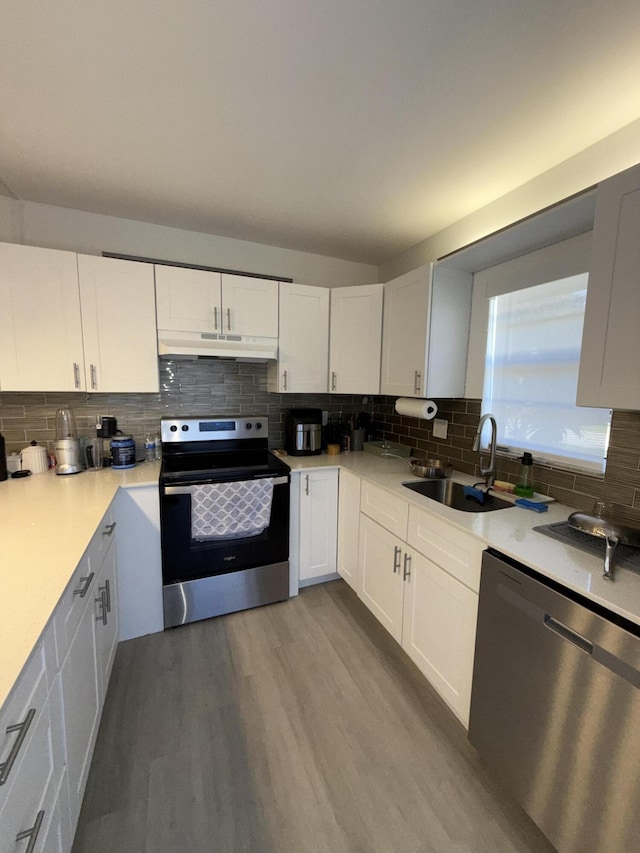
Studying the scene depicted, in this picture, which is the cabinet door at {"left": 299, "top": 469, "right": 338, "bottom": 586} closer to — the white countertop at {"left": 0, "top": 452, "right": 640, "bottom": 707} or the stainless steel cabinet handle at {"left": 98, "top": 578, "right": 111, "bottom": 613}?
the white countertop at {"left": 0, "top": 452, "right": 640, "bottom": 707}

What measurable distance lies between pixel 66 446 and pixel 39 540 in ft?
3.19

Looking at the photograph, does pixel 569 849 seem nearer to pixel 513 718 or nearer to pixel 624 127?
pixel 513 718

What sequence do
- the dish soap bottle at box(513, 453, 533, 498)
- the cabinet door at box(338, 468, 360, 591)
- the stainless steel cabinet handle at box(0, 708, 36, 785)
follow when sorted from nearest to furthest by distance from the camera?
the stainless steel cabinet handle at box(0, 708, 36, 785), the dish soap bottle at box(513, 453, 533, 498), the cabinet door at box(338, 468, 360, 591)

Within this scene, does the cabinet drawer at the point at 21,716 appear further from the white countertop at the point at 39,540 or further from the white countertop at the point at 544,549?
the white countertop at the point at 544,549

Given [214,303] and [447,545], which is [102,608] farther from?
[214,303]

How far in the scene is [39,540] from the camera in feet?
3.89

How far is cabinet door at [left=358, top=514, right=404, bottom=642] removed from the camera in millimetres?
1816

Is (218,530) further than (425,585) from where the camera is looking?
Yes

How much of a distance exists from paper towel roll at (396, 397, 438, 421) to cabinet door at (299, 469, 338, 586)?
63 centimetres

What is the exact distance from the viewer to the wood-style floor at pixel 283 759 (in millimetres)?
1117

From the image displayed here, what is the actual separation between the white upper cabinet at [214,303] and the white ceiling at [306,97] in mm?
418

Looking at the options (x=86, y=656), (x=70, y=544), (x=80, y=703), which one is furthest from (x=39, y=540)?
(x=80, y=703)

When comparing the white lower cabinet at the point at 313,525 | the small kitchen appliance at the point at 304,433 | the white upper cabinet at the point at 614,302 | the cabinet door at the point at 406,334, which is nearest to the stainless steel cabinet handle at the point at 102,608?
the white lower cabinet at the point at 313,525

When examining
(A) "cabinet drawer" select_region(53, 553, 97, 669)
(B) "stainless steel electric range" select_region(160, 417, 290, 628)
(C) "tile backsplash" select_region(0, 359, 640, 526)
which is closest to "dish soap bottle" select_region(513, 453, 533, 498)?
(C) "tile backsplash" select_region(0, 359, 640, 526)
